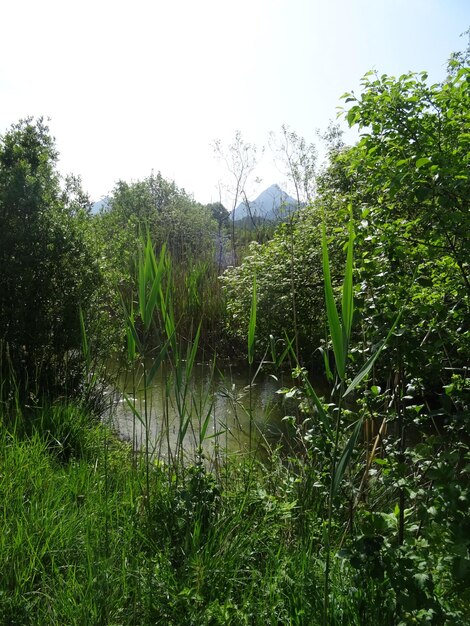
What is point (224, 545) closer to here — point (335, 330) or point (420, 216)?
point (335, 330)

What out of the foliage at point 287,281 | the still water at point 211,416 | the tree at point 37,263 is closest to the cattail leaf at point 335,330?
the still water at point 211,416

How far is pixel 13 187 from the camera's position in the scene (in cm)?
380

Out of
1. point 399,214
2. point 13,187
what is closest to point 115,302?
point 13,187

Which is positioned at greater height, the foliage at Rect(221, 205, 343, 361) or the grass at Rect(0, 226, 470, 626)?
the foliage at Rect(221, 205, 343, 361)

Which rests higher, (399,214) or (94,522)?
(399,214)

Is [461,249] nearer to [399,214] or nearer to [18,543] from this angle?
[399,214]

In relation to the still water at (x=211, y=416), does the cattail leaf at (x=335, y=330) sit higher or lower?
higher

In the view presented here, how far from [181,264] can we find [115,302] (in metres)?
3.28

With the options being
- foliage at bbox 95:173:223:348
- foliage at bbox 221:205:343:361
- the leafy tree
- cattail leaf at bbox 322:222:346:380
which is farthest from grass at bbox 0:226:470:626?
foliage at bbox 221:205:343:361

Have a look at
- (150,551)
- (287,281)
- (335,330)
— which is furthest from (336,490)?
(287,281)

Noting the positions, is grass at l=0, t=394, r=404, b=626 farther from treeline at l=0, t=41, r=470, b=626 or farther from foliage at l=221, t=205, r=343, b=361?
foliage at l=221, t=205, r=343, b=361

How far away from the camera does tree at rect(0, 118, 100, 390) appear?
3.83m

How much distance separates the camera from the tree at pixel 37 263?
383 centimetres

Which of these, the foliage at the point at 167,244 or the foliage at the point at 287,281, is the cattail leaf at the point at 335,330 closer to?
the foliage at the point at 167,244
